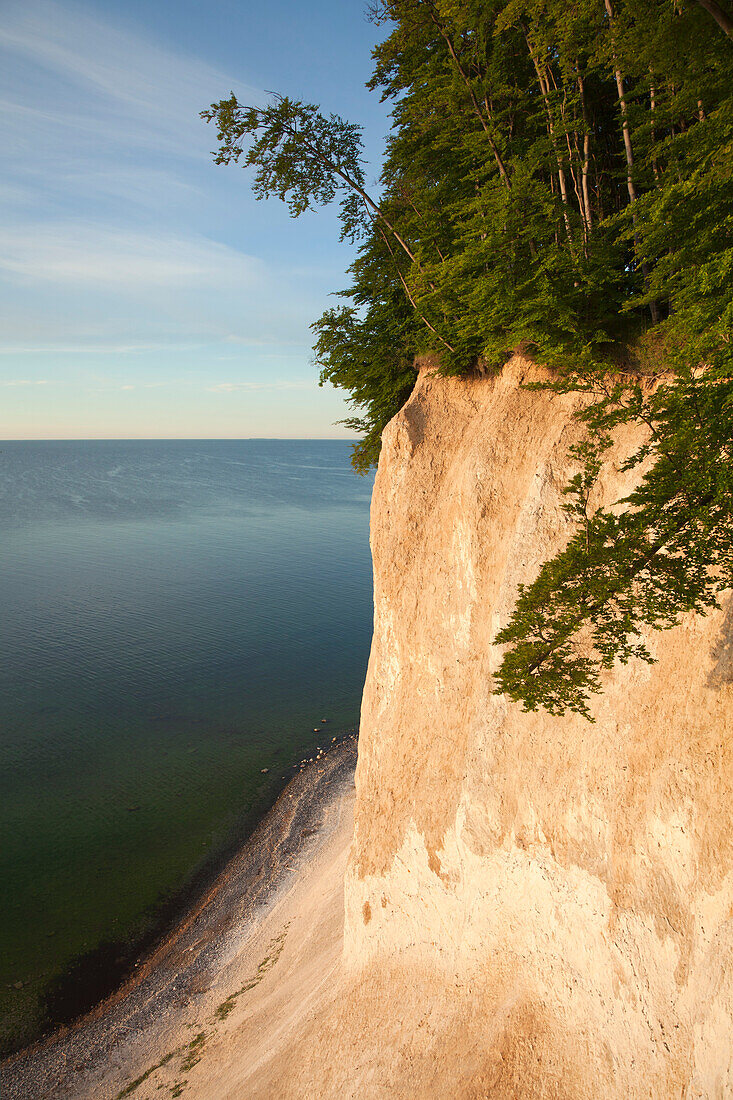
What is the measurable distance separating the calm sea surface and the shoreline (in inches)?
36.4

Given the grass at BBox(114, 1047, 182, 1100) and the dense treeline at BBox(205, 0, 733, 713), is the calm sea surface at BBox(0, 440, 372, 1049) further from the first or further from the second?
the dense treeline at BBox(205, 0, 733, 713)

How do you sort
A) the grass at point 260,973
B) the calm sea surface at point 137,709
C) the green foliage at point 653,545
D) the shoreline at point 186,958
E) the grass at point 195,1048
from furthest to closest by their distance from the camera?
1. the calm sea surface at point 137,709
2. the grass at point 260,973
3. the shoreline at point 186,958
4. the grass at point 195,1048
5. the green foliage at point 653,545

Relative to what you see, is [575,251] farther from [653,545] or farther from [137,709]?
[137,709]

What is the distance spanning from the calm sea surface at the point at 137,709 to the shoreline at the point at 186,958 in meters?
0.93

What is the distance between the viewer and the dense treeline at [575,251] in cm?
763

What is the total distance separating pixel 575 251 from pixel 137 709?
118ft

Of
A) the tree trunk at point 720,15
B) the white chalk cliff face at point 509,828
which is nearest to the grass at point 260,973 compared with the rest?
the white chalk cliff face at point 509,828

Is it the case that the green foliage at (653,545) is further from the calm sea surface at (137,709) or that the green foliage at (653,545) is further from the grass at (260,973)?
the calm sea surface at (137,709)

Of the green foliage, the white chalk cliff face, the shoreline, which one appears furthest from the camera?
the shoreline

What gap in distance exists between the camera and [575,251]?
A: 12039mm

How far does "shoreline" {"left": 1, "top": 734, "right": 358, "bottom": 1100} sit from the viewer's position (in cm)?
1736

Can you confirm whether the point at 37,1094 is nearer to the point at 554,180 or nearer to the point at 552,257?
the point at 552,257

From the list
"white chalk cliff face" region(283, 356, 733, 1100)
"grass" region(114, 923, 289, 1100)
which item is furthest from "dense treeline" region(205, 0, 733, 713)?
"grass" region(114, 923, 289, 1100)

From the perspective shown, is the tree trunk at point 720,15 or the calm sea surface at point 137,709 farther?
the calm sea surface at point 137,709
